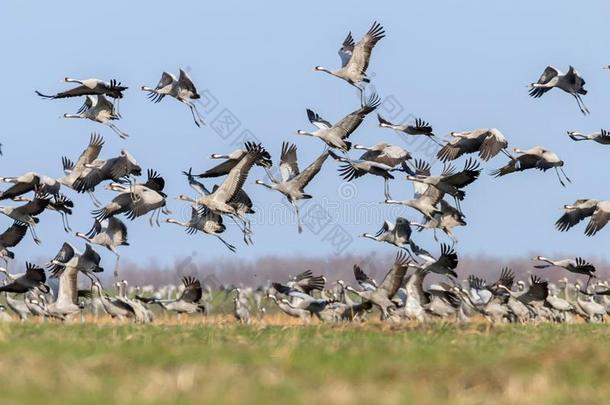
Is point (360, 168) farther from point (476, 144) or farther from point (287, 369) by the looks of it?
point (287, 369)

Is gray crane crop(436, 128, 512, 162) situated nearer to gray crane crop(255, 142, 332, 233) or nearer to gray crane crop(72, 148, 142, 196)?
gray crane crop(255, 142, 332, 233)

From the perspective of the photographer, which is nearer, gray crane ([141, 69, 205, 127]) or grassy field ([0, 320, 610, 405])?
grassy field ([0, 320, 610, 405])

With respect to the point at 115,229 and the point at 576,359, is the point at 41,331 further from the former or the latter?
the point at 115,229

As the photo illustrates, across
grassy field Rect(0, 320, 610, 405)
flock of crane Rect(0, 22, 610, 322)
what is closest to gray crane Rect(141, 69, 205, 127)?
flock of crane Rect(0, 22, 610, 322)

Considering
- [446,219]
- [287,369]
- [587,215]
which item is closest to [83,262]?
[446,219]

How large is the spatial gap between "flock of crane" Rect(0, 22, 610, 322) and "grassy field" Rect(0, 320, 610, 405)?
9.33 metres

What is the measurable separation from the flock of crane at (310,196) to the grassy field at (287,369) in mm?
9331

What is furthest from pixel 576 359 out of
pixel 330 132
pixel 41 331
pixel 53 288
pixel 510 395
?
pixel 53 288

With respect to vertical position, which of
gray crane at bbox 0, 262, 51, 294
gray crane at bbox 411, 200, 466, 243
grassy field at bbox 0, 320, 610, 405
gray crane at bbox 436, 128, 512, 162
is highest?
gray crane at bbox 436, 128, 512, 162

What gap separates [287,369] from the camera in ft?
37.3

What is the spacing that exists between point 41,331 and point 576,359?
6.46m

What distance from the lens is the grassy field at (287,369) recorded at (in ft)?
31.1

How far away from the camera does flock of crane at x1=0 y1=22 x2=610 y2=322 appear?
81.3 ft

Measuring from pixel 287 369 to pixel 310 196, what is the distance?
1400 centimetres
